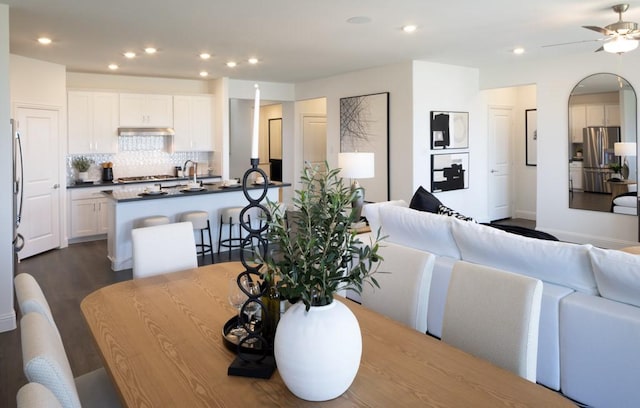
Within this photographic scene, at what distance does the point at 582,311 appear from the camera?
2428 millimetres

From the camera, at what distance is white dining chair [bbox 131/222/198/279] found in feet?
8.84

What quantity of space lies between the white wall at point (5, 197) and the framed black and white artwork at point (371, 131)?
195 inches

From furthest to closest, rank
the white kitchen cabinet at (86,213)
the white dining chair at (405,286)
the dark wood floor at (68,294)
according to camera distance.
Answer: the white kitchen cabinet at (86,213) < the dark wood floor at (68,294) < the white dining chair at (405,286)

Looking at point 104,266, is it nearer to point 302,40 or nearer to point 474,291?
point 302,40

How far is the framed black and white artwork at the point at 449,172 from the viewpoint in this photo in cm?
725

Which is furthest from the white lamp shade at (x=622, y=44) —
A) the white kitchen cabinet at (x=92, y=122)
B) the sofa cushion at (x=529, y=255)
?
the white kitchen cabinet at (x=92, y=122)

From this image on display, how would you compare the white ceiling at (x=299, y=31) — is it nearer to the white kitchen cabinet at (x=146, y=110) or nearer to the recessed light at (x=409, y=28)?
the recessed light at (x=409, y=28)

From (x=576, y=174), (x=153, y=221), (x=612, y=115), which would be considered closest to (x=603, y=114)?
(x=612, y=115)

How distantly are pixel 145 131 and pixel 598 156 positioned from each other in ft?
23.0

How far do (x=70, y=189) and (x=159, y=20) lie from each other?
3577 mm

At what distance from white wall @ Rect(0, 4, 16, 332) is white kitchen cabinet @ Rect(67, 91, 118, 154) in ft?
11.5

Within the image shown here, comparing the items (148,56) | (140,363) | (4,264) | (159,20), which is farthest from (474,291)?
(148,56)

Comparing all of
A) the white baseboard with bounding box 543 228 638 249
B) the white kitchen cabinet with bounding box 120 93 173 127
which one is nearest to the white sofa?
the white baseboard with bounding box 543 228 638 249

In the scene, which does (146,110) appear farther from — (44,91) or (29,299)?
(29,299)
